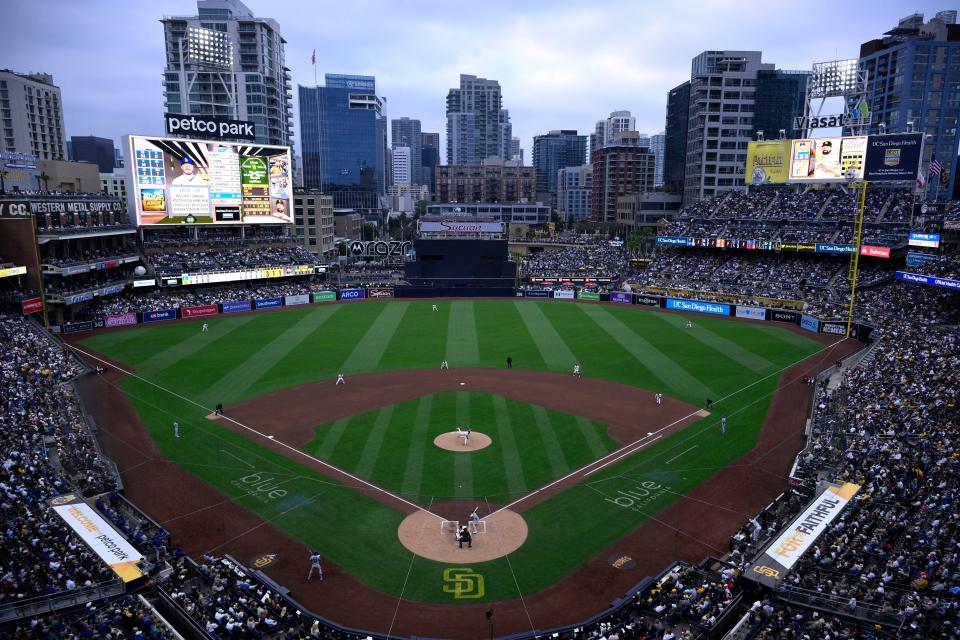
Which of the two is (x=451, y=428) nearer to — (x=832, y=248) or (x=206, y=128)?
(x=832, y=248)

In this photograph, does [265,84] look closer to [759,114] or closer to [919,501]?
[759,114]

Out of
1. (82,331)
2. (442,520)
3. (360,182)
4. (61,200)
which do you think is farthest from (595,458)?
(360,182)

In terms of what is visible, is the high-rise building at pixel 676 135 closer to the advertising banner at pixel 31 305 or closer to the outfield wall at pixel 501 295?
the outfield wall at pixel 501 295

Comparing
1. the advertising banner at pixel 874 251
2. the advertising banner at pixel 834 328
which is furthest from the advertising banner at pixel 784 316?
the advertising banner at pixel 874 251

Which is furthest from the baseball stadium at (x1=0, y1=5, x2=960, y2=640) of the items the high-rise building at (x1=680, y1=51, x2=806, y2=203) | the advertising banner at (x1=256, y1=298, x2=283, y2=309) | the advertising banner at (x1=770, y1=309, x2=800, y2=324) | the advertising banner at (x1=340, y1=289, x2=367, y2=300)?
the high-rise building at (x1=680, y1=51, x2=806, y2=203)

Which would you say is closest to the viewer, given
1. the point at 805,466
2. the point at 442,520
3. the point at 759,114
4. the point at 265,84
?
the point at 442,520

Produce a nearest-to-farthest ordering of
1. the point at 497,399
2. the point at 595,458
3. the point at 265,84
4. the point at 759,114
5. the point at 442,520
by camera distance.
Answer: the point at 442,520
the point at 595,458
the point at 497,399
the point at 265,84
the point at 759,114

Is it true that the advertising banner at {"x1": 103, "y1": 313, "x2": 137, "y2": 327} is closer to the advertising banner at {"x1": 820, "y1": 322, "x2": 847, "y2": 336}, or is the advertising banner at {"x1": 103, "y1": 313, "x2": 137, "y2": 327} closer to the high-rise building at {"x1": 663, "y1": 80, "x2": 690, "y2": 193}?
the advertising banner at {"x1": 820, "y1": 322, "x2": 847, "y2": 336}
